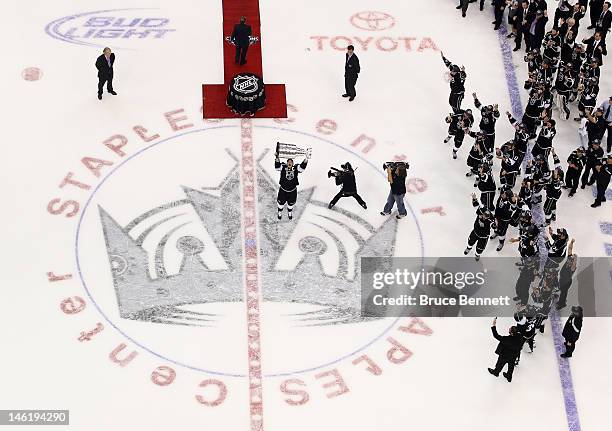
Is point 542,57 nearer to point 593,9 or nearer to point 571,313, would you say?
point 593,9

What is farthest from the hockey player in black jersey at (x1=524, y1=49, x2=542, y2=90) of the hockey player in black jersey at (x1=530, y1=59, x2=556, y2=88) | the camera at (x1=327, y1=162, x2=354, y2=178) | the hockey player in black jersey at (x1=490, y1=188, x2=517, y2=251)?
the camera at (x1=327, y1=162, x2=354, y2=178)

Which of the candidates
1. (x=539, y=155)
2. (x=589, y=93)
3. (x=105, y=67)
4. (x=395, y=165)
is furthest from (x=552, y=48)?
(x=105, y=67)

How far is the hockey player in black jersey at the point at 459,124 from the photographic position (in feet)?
70.2

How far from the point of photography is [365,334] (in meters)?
19.0

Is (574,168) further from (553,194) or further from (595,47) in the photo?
(595,47)

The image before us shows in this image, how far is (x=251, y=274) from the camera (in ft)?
65.0

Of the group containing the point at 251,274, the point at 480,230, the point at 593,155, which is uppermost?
the point at 593,155

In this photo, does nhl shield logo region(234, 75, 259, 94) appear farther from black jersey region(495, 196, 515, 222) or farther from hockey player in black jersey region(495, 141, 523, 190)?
black jersey region(495, 196, 515, 222)

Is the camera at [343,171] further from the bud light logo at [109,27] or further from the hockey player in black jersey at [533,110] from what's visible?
the bud light logo at [109,27]

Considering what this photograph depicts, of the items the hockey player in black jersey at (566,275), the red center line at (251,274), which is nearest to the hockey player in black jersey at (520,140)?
the hockey player in black jersey at (566,275)

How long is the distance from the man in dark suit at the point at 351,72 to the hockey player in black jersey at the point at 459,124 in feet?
7.34

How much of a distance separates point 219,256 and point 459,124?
547cm

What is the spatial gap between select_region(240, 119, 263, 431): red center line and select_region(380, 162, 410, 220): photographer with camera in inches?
101

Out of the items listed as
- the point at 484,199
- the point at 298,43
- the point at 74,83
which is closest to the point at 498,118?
the point at 484,199
